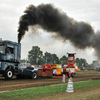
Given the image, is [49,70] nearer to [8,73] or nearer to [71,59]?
[71,59]

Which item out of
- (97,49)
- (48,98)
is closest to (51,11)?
(97,49)

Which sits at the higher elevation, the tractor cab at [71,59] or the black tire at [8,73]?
the tractor cab at [71,59]

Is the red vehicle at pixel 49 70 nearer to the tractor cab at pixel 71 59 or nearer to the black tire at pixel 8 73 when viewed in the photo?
the tractor cab at pixel 71 59

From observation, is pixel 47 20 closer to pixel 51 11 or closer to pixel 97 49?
pixel 51 11

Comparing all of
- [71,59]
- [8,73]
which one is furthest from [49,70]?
[8,73]

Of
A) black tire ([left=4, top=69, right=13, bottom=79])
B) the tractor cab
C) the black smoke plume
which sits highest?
the black smoke plume

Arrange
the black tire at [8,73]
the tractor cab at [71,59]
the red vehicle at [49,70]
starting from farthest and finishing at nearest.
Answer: the tractor cab at [71,59] < the red vehicle at [49,70] < the black tire at [8,73]

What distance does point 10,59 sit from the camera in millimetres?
17156

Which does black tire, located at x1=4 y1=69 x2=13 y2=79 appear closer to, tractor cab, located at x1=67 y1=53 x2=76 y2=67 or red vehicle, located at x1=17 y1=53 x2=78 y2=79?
red vehicle, located at x1=17 y1=53 x2=78 y2=79

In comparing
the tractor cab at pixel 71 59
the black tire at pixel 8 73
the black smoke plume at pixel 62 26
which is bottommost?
the black tire at pixel 8 73

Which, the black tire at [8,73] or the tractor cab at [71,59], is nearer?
the black tire at [8,73]

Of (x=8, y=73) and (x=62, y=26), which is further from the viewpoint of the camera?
(x=62, y=26)

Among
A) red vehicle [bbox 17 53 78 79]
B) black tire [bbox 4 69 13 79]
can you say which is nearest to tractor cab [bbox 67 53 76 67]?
red vehicle [bbox 17 53 78 79]

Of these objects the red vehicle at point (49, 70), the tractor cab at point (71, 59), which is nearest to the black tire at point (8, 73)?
the red vehicle at point (49, 70)
